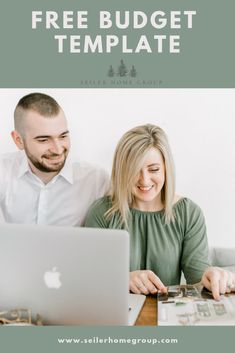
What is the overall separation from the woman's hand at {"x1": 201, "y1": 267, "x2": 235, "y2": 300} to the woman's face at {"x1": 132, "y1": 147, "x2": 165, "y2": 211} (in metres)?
0.39

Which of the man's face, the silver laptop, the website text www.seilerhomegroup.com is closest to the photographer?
the silver laptop

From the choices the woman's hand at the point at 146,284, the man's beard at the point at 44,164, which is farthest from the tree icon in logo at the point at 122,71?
the woman's hand at the point at 146,284

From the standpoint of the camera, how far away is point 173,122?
1.80 meters

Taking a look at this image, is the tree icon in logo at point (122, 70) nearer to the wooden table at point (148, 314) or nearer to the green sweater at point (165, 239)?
the green sweater at point (165, 239)

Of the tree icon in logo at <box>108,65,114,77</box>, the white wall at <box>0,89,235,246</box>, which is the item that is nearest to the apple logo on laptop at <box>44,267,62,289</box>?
the white wall at <box>0,89,235,246</box>

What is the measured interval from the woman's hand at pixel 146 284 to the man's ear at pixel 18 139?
0.81m

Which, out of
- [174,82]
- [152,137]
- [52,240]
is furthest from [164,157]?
[52,240]

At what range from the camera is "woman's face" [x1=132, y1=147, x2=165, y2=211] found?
1.56 metres

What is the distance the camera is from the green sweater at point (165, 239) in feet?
5.31

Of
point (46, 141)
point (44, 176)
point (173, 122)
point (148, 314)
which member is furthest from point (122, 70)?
point (148, 314)

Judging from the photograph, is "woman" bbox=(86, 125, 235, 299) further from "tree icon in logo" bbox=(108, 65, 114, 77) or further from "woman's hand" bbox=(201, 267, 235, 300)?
"tree icon in logo" bbox=(108, 65, 114, 77)

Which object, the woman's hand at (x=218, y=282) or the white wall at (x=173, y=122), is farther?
the white wall at (x=173, y=122)

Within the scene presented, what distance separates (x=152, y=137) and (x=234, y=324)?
2.36 feet

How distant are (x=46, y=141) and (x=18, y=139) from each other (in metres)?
0.14
